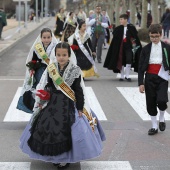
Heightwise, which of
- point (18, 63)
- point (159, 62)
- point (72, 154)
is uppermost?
point (159, 62)

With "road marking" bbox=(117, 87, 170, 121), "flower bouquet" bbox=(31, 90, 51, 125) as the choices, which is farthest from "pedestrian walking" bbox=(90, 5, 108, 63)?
"flower bouquet" bbox=(31, 90, 51, 125)

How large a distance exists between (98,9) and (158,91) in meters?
11.7

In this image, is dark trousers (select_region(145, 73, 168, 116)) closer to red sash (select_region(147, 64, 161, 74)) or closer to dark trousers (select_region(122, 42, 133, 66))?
red sash (select_region(147, 64, 161, 74))

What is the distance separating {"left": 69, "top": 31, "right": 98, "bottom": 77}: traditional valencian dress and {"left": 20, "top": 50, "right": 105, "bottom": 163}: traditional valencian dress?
7.38 m

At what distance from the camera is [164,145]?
25.2 ft

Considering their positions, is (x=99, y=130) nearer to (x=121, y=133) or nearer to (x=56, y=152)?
(x=56, y=152)

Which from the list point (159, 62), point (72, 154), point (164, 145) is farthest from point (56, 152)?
point (159, 62)

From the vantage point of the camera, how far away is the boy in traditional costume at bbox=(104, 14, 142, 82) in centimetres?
1379

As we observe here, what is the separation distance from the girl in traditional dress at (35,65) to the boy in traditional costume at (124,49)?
5.20m

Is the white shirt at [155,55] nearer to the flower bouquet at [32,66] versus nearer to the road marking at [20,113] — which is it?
the flower bouquet at [32,66]

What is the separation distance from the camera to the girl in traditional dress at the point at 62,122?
613cm

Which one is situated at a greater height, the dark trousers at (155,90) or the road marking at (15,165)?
the dark trousers at (155,90)

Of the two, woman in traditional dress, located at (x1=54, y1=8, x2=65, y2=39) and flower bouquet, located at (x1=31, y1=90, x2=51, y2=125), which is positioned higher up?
flower bouquet, located at (x1=31, y1=90, x2=51, y2=125)

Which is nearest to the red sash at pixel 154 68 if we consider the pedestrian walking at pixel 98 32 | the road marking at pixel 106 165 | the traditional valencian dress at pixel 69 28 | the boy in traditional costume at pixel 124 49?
the road marking at pixel 106 165
